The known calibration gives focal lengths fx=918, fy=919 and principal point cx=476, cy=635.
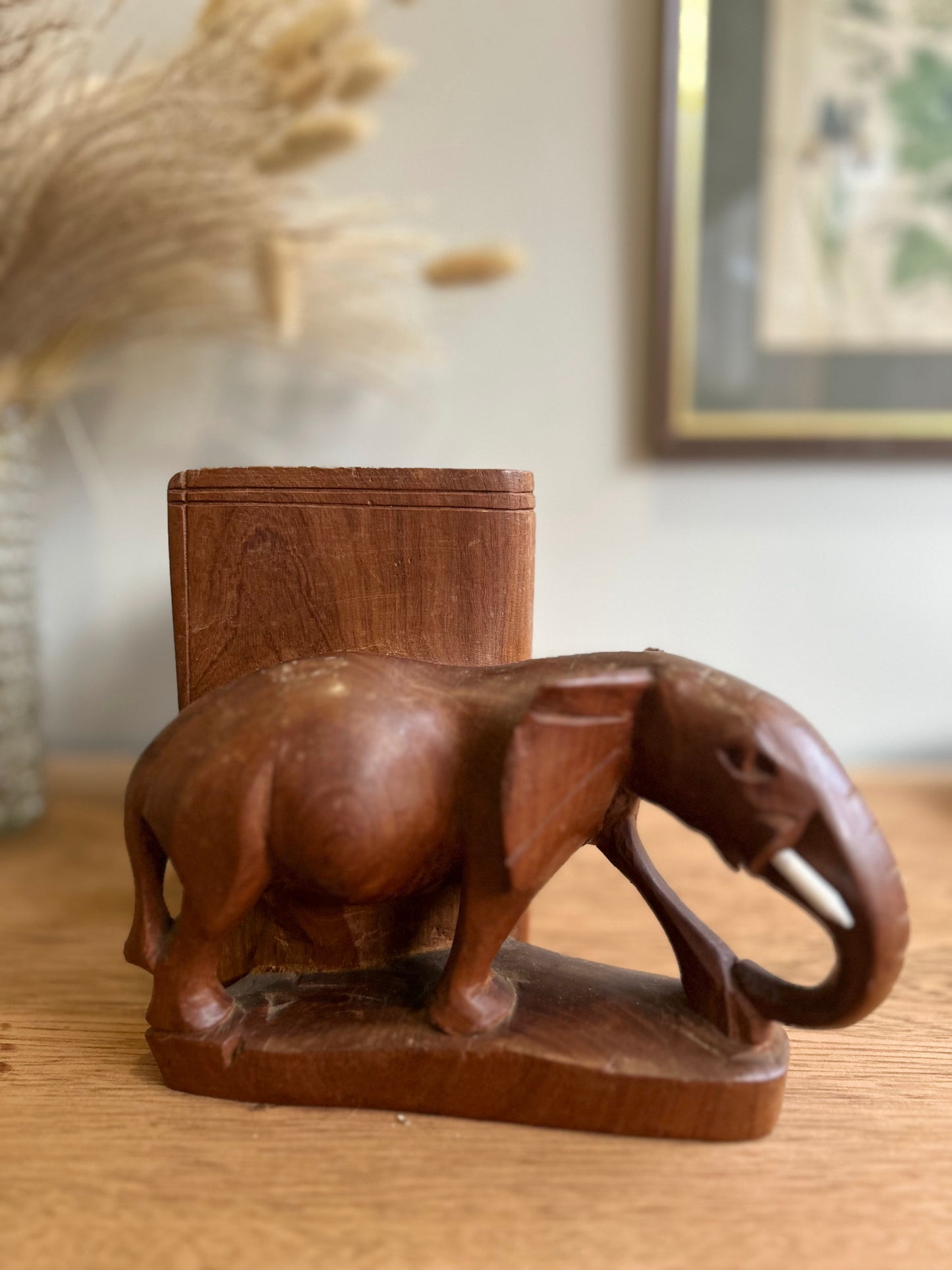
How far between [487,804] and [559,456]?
58 cm

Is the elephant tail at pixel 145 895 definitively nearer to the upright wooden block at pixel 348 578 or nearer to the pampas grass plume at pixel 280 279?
the upright wooden block at pixel 348 578

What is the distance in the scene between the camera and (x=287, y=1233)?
1.25ft

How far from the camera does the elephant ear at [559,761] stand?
0.43 meters

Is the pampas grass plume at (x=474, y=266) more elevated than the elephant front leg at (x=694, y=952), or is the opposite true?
the pampas grass plume at (x=474, y=266)

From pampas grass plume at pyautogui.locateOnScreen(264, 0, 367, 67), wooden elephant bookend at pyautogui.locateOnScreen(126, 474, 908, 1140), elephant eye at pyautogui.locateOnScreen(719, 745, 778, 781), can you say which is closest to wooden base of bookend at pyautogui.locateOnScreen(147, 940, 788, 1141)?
wooden elephant bookend at pyautogui.locateOnScreen(126, 474, 908, 1140)

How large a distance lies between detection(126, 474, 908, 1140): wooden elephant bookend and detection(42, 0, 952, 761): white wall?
516mm

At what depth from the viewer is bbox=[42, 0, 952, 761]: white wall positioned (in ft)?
2.98

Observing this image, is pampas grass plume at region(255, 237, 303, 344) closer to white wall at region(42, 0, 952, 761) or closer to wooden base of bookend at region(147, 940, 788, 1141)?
white wall at region(42, 0, 952, 761)

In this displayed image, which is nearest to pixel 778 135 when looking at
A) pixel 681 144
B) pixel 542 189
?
pixel 681 144

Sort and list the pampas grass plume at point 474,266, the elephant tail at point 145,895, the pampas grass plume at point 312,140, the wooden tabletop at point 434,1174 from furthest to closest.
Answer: the pampas grass plume at point 474,266
the pampas grass plume at point 312,140
the elephant tail at point 145,895
the wooden tabletop at point 434,1174

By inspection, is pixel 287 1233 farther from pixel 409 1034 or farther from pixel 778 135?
pixel 778 135

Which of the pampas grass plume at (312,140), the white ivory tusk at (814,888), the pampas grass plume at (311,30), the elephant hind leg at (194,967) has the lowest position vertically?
the elephant hind leg at (194,967)

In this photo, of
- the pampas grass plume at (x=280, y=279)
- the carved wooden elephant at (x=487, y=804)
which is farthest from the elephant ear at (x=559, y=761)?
the pampas grass plume at (x=280, y=279)

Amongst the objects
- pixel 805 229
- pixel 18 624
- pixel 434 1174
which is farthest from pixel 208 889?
pixel 805 229
